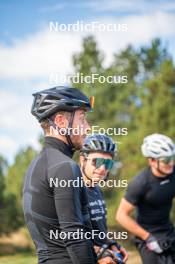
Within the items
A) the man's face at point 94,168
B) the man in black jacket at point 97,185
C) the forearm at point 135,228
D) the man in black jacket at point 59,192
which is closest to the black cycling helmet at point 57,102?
the man in black jacket at point 59,192

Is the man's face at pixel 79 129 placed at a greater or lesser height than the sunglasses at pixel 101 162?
greater

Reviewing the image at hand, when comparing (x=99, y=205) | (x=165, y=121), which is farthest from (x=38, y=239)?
(x=165, y=121)

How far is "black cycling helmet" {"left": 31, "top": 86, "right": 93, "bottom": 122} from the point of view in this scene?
157 inches

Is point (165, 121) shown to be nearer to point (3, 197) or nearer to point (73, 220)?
point (3, 197)

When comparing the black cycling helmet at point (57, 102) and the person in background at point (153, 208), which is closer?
the black cycling helmet at point (57, 102)

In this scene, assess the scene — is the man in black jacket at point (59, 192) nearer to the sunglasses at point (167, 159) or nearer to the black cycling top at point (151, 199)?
the black cycling top at point (151, 199)

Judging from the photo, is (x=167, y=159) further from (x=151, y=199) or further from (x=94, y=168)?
(x=94, y=168)

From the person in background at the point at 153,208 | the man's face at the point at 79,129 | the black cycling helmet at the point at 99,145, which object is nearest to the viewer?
the man's face at the point at 79,129

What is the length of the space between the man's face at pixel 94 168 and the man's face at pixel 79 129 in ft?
4.21

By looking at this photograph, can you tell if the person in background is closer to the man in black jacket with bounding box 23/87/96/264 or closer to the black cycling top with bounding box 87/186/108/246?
the black cycling top with bounding box 87/186/108/246

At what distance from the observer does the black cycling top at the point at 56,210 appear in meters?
3.65

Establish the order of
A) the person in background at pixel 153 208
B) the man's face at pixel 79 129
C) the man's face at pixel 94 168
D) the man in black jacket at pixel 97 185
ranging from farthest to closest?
the person in background at pixel 153 208 → the man's face at pixel 94 168 → the man in black jacket at pixel 97 185 → the man's face at pixel 79 129

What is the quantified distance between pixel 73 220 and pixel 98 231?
3.48 ft

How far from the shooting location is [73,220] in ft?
12.0
